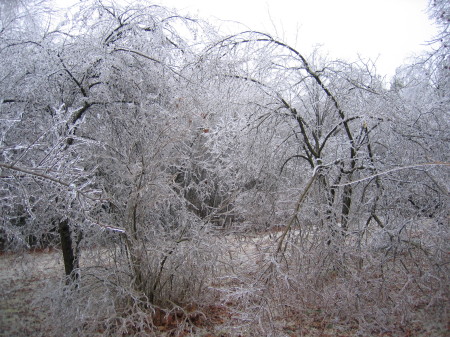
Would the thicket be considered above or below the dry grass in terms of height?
above

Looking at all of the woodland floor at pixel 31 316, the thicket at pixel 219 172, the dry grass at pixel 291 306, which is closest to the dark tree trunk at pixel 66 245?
the thicket at pixel 219 172

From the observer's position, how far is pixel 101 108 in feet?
18.2

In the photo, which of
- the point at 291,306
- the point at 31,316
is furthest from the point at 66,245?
the point at 291,306

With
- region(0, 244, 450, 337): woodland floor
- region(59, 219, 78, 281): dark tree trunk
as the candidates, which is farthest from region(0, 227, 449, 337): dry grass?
region(59, 219, 78, 281): dark tree trunk

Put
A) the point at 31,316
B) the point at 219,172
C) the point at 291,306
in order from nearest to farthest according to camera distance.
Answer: the point at 291,306 < the point at 31,316 < the point at 219,172

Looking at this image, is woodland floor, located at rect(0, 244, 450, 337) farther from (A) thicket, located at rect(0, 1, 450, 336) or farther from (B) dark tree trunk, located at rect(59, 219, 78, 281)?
(B) dark tree trunk, located at rect(59, 219, 78, 281)

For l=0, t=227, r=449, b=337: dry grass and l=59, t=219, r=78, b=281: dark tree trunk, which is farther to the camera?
l=59, t=219, r=78, b=281: dark tree trunk

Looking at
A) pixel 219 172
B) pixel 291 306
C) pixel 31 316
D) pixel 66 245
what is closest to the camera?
pixel 291 306

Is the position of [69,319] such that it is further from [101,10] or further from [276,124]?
[101,10]

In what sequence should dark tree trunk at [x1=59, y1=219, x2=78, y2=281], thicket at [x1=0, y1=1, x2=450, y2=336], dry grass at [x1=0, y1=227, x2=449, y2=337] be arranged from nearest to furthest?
1. dry grass at [x1=0, y1=227, x2=449, y2=337]
2. thicket at [x1=0, y1=1, x2=450, y2=336]
3. dark tree trunk at [x1=59, y1=219, x2=78, y2=281]

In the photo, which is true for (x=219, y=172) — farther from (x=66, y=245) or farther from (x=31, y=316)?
(x=31, y=316)

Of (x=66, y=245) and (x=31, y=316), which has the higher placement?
(x=66, y=245)

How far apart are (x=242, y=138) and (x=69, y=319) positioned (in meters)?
3.32

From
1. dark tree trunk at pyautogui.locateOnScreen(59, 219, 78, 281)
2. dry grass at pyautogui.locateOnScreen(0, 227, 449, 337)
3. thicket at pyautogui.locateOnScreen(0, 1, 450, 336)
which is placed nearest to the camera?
dry grass at pyautogui.locateOnScreen(0, 227, 449, 337)
